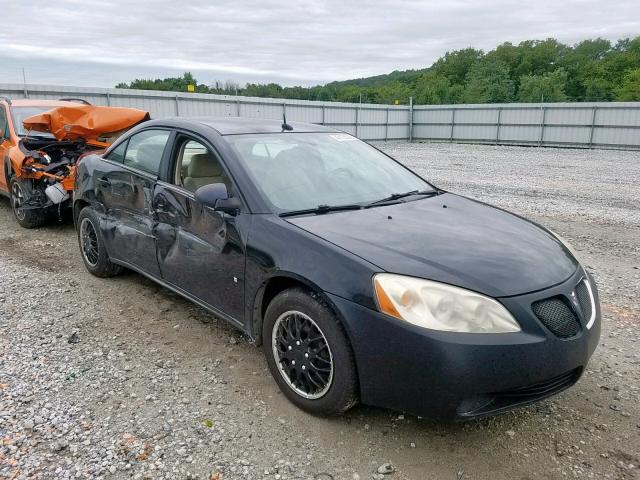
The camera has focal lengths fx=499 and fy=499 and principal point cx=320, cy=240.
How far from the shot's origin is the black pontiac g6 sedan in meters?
2.31

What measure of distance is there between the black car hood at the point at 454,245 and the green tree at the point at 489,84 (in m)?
50.8

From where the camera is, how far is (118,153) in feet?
15.2

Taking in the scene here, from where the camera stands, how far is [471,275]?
95.1 inches

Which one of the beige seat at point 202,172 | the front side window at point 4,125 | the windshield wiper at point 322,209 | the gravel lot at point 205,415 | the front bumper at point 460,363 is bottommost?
the gravel lot at point 205,415

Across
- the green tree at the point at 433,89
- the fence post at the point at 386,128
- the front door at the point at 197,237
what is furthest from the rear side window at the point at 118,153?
the green tree at the point at 433,89

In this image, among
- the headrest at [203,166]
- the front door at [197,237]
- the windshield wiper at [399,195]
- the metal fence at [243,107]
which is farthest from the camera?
the metal fence at [243,107]

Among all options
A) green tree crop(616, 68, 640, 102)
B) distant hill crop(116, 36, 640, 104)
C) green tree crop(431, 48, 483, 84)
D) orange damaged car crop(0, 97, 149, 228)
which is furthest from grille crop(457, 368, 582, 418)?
green tree crop(431, 48, 483, 84)

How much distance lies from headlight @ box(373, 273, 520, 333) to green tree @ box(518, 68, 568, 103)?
56009mm

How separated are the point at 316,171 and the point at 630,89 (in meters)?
60.0

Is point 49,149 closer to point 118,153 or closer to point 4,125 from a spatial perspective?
point 4,125

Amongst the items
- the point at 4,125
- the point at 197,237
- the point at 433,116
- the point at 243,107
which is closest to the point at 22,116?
the point at 4,125

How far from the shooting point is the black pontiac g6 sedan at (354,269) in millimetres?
2312

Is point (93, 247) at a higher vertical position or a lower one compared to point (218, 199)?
lower

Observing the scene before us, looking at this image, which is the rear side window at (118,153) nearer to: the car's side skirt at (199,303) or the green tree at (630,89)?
the car's side skirt at (199,303)
